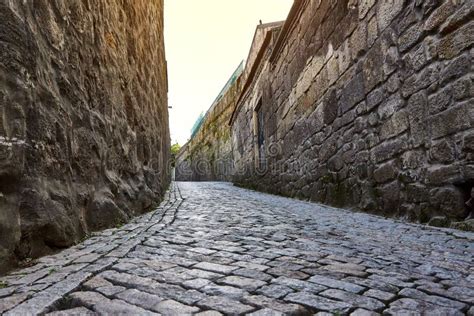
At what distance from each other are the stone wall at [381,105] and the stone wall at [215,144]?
732 centimetres

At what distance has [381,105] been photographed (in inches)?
155

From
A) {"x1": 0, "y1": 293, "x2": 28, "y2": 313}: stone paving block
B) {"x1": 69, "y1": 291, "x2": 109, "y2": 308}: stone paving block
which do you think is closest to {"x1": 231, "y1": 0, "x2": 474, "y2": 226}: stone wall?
{"x1": 69, "y1": 291, "x2": 109, "y2": 308}: stone paving block

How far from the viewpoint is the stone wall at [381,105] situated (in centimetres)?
288

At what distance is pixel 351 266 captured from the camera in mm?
2150

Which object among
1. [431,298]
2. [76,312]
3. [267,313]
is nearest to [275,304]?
[267,313]


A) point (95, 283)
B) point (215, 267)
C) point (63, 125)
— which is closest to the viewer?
point (95, 283)

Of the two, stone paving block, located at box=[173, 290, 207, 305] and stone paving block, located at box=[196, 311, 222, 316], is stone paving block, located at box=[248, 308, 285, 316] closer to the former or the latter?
stone paving block, located at box=[196, 311, 222, 316]

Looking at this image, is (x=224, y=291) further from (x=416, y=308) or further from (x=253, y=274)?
(x=416, y=308)

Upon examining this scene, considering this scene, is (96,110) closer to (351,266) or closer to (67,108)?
(67,108)

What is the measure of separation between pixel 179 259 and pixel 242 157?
9566 mm

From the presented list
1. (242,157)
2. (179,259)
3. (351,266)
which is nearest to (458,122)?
(351,266)

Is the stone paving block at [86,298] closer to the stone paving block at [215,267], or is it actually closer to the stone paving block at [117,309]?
the stone paving block at [117,309]

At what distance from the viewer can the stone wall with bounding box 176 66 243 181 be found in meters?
14.8

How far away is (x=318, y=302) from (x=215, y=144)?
50.7ft
